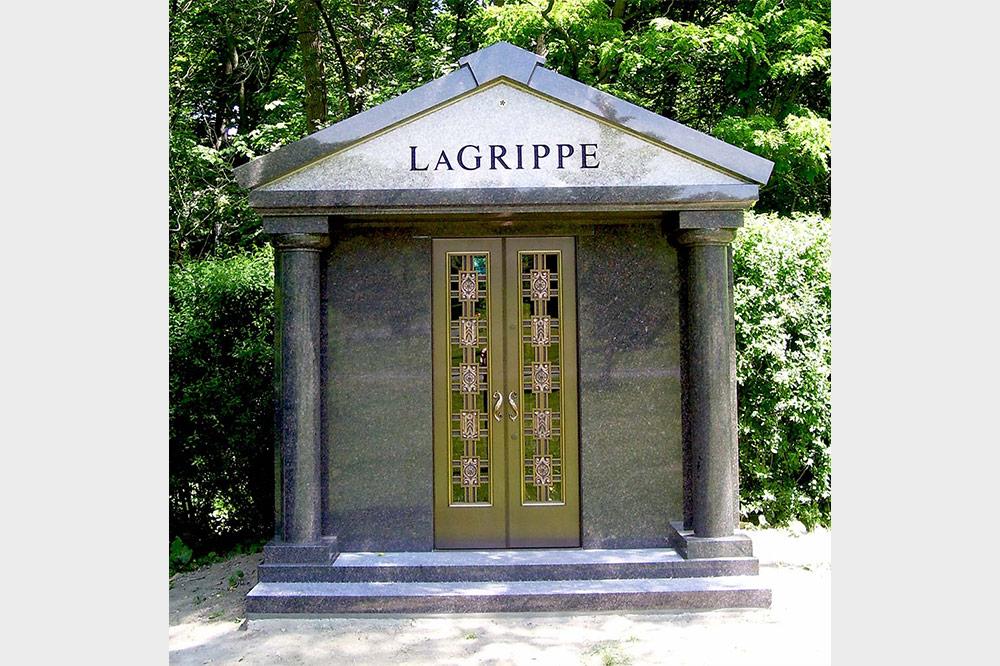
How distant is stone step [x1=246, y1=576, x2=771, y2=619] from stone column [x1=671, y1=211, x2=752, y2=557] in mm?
399

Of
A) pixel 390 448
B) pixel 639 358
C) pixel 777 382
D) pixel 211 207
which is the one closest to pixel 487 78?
pixel 639 358

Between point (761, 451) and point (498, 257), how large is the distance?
11.9 ft

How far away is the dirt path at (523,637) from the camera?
205 inches

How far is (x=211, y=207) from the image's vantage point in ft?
41.7

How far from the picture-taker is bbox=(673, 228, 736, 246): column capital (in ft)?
20.6

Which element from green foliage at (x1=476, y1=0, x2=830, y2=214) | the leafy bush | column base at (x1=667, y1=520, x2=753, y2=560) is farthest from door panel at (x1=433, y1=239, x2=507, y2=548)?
green foliage at (x1=476, y1=0, x2=830, y2=214)

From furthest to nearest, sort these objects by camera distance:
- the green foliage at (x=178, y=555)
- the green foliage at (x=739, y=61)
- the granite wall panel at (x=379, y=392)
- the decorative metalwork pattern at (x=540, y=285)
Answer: the green foliage at (x=739, y=61) < the green foliage at (x=178, y=555) < the decorative metalwork pattern at (x=540, y=285) < the granite wall panel at (x=379, y=392)

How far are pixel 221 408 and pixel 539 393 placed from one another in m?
3.43

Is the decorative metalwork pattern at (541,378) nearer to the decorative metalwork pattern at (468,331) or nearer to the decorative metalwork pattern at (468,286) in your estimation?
the decorative metalwork pattern at (468,331)

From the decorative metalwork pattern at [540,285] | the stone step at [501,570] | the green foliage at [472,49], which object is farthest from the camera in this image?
the green foliage at [472,49]

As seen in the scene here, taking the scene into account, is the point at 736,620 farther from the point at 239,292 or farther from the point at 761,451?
the point at 239,292

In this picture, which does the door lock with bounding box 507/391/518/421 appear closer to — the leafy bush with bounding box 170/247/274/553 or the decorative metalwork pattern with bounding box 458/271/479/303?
the decorative metalwork pattern with bounding box 458/271/479/303

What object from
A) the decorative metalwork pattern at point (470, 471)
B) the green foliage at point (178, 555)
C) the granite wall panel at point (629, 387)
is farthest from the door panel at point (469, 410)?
the green foliage at point (178, 555)

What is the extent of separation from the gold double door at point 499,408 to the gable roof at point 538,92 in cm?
112
